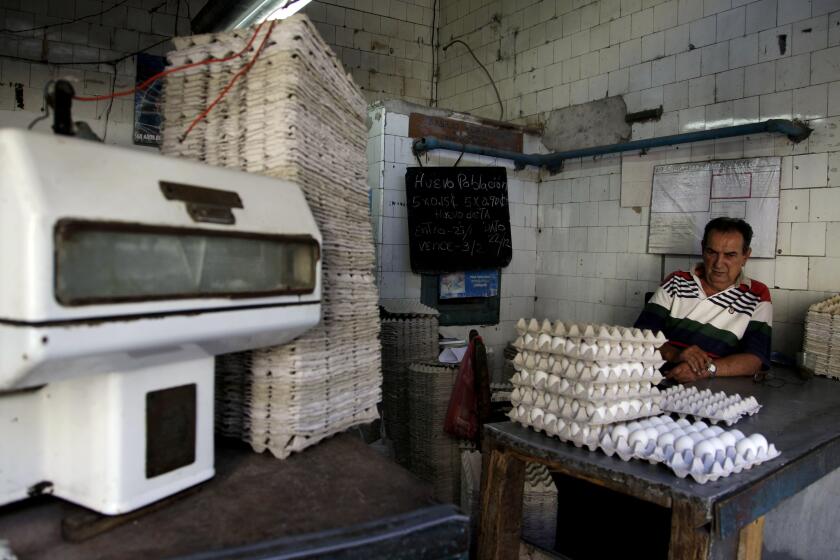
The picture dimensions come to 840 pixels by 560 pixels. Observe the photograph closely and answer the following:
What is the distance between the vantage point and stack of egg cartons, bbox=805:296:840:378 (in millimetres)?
2709

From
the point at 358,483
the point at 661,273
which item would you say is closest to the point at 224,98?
Result: the point at 358,483

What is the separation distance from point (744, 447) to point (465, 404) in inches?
56.8

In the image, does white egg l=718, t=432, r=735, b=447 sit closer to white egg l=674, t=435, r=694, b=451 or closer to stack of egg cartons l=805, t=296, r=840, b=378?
white egg l=674, t=435, r=694, b=451

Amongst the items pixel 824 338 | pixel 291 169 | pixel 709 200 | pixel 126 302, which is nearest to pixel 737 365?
pixel 824 338

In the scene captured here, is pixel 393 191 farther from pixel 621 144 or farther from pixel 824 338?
pixel 824 338

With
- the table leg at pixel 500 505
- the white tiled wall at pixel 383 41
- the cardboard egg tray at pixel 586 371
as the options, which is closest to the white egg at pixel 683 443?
the cardboard egg tray at pixel 586 371

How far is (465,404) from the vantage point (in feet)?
9.23

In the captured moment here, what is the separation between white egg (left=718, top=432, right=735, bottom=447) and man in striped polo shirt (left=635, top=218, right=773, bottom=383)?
129 cm

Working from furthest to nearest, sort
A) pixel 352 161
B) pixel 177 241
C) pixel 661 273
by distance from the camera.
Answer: pixel 661 273 → pixel 352 161 → pixel 177 241

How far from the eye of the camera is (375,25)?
571 cm

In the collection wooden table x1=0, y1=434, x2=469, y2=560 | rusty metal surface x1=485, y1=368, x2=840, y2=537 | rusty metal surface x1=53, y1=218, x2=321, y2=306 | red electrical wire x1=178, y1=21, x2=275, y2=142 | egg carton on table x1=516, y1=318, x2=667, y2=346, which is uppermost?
red electrical wire x1=178, y1=21, x2=275, y2=142

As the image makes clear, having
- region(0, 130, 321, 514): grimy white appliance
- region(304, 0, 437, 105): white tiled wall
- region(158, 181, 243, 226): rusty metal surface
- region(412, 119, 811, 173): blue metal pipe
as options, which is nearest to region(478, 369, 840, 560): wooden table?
region(0, 130, 321, 514): grimy white appliance

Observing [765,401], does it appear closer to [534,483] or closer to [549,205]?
[534,483]

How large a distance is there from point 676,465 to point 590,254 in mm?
3142
